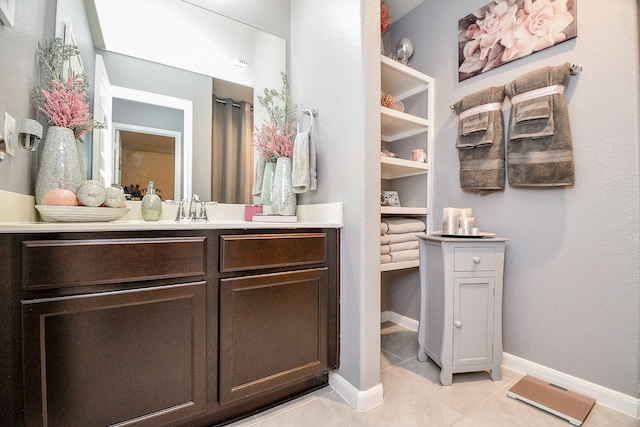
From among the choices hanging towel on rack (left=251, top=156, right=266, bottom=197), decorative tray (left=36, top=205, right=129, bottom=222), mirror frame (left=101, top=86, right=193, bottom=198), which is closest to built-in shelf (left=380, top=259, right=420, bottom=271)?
A: hanging towel on rack (left=251, top=156, right=266, bottom=197)

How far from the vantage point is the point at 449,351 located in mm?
1533

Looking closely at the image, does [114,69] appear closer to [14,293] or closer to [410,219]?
[14,293]

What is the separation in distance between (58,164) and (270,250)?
939 mm

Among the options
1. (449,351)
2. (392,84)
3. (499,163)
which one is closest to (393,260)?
(449,351)

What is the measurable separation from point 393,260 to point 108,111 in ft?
6.27

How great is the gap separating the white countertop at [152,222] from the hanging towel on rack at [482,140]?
0.99 metres

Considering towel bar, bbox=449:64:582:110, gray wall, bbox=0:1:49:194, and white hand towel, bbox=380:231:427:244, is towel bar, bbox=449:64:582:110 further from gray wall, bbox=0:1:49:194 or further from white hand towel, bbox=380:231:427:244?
gray wall, bbox=0:1:49:194

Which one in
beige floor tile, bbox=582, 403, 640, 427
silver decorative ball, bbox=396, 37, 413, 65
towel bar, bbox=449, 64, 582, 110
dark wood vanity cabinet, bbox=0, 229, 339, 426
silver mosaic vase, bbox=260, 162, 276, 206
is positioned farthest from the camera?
silver decorative ball, bbox=396, 37, 413, 65

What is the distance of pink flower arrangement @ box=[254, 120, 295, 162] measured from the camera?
1.73m

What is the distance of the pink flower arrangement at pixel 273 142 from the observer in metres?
1.73

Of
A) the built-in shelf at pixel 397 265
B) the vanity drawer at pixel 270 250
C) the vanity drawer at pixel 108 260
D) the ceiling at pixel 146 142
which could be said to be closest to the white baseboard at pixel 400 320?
the built-in shelf at pixel 397 265

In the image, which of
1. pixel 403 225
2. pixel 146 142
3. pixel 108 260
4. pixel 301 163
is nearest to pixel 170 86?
pixel 146 142

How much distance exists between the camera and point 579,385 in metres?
1.44

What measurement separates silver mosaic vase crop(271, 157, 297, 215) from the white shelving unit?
0.64 meters
